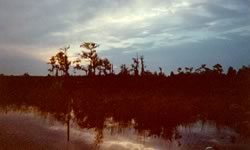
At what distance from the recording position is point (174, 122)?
1506 inches

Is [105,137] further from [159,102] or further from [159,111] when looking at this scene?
[159,102]

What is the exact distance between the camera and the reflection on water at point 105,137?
83.8 feet

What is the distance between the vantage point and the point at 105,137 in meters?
28.6

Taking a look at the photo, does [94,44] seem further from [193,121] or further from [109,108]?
[193,121]

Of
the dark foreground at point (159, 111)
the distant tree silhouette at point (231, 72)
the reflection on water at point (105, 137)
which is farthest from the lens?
the distant tree silhouette at point (231, 72)

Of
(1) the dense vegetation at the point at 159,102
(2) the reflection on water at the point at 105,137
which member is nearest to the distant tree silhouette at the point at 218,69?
(1) the dense vegetation at the point at 159,102

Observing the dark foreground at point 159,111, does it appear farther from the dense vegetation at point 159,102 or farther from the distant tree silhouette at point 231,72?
the distant tree silhouette at point 231,72

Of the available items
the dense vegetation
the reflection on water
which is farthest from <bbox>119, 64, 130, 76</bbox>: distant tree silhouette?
the reflection on water

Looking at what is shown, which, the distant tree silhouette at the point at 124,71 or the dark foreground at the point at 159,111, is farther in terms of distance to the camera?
the distant tree silhouette at the point at 124,71

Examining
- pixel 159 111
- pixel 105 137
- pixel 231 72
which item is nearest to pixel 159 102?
pixel 159 111

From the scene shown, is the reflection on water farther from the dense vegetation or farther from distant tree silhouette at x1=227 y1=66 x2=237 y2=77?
distant tree silhouette at x1=227 y1=66 x2=237 y2=77

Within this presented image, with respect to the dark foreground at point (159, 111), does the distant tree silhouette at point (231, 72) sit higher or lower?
higher

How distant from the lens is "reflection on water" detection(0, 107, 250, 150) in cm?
2555

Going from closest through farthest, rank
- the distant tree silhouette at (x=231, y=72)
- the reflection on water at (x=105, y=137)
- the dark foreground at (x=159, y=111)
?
the reflection on water at (x=105, y=137)
the dark foreground at (x=159, y=111)
the distant tree silhouette at (x=231, y=72)
